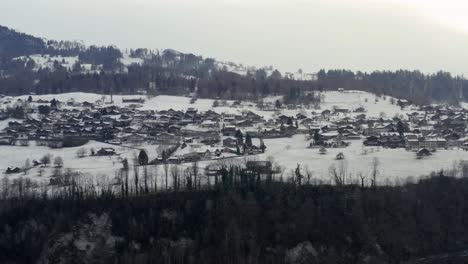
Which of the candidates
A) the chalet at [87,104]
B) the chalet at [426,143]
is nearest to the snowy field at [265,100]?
the chalet at [87,104]

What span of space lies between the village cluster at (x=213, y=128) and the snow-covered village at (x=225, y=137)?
2.6 inches

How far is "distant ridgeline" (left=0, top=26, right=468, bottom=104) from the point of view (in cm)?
5509

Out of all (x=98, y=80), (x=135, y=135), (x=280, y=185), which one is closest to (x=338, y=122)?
(x=135, y=135)

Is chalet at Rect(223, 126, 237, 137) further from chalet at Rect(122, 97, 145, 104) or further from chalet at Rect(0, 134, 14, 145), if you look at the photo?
chalet at Rect(122, 97, 145, 104)

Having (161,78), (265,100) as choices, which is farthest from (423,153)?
(161,78)

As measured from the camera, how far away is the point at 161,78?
59906 mm

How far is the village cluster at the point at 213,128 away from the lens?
101 ft

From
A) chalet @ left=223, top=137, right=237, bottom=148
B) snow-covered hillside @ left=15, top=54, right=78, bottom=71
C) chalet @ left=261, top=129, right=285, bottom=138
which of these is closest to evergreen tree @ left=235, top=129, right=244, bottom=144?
chalet @ left=223, top=137, right=237, bottom=148

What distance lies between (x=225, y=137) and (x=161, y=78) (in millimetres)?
27529

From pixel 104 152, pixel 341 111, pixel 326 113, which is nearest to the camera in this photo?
pixel 104 152

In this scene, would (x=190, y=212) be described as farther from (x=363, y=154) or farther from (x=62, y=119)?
(x=62, y=119)

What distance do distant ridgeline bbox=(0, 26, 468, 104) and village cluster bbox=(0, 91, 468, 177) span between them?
7.62 m

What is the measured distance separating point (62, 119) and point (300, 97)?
21.0 m

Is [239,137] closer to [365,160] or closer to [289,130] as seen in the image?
[289,130]
